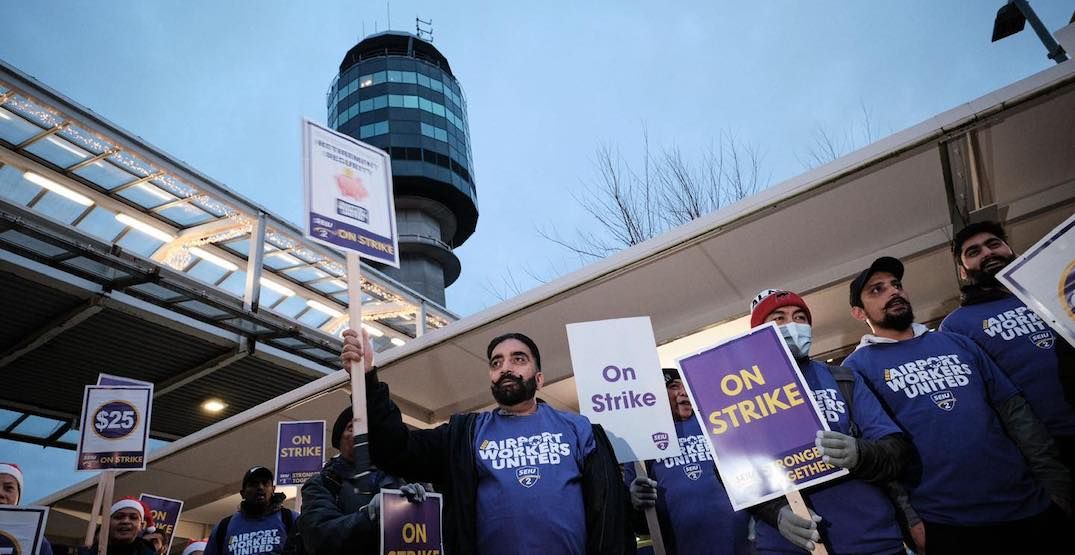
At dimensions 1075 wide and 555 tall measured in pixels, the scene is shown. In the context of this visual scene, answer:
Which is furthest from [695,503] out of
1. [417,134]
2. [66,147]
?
[417,134]

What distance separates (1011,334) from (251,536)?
17.5ft

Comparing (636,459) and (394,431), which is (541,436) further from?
(636,459)

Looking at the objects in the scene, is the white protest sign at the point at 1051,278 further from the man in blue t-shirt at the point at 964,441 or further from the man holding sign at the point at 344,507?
the man holding sign at the point at 344,507

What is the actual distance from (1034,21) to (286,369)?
548 inches

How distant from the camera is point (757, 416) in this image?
8.28 feet

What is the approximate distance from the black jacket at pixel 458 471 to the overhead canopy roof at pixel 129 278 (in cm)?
928

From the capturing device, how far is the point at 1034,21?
8141 mm

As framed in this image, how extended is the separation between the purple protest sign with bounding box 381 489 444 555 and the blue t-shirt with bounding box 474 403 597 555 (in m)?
0.34

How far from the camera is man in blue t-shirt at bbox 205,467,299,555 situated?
5.16m

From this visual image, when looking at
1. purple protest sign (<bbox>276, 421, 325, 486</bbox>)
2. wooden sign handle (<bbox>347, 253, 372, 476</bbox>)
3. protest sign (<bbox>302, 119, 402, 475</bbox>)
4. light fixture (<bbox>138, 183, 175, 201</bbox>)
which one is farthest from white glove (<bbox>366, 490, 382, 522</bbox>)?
light fixture (<bbox>138, 183, 175, 201</bbox>)

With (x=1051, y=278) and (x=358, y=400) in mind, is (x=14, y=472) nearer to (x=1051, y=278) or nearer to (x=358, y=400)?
(x=358, y=400)

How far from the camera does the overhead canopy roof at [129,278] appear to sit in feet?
33.3

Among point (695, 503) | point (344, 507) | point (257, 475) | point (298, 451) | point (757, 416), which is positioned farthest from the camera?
point (298, 451)

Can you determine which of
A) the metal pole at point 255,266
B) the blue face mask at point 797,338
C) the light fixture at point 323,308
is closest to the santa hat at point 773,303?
the blue face mask at point 797,338
